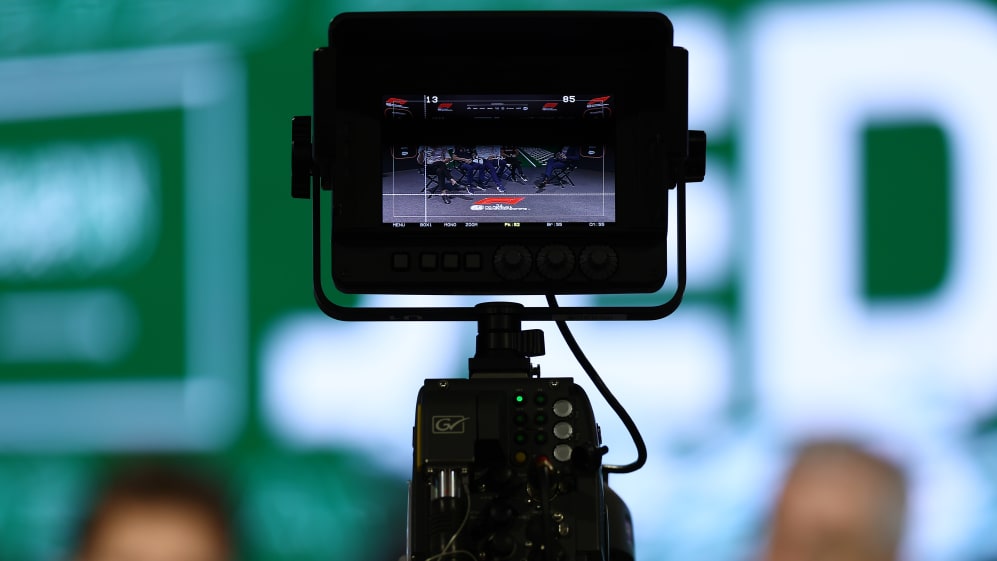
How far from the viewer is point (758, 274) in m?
2.43

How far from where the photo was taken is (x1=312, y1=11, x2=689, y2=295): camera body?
1.60m

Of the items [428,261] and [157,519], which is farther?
[157,519]

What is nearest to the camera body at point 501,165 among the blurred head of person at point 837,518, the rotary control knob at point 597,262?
the rotary control knob at point 597,262

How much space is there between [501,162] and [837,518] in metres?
1.28

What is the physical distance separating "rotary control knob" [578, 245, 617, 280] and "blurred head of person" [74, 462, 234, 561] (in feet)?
3.97

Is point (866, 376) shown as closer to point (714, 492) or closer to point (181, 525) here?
point (714, 492)

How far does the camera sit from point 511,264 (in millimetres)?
Answer: 1602

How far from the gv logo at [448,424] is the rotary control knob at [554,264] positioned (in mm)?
258

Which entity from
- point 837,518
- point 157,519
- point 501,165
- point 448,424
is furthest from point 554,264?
point 157,519

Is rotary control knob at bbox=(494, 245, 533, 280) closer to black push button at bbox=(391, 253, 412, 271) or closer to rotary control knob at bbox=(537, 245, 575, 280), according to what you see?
rotary control knob at bbox=(537, 245, 575, 280)

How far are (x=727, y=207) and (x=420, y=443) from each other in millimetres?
1196

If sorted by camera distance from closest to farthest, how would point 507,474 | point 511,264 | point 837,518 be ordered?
point 507,474 < point 511,264 < point 837,518

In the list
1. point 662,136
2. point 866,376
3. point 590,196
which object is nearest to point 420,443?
point 590,196

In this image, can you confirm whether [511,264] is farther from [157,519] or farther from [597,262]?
[157,519]
